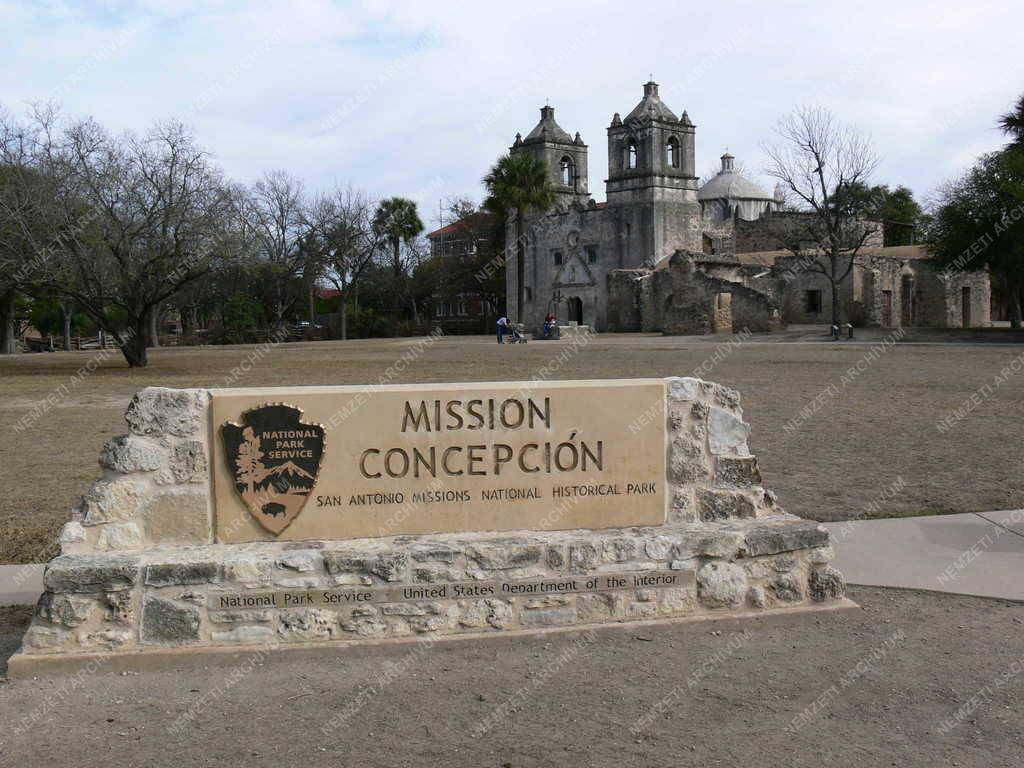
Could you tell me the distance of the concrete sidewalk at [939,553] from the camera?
242 inches

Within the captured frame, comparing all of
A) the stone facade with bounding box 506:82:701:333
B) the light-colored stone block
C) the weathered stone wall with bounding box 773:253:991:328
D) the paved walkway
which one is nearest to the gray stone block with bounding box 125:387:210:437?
the light-colored stone block

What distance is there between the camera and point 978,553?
6.76m

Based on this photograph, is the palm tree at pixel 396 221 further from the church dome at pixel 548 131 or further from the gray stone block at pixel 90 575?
the gray stone block at pixel 90 575

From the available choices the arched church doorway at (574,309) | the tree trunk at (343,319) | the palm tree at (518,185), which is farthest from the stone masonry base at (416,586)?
the arched church doorway at (574,309)

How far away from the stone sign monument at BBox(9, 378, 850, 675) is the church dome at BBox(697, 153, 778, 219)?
218 feet

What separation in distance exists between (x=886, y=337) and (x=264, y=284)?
37.8m

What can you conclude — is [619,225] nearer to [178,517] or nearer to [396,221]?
[396,221]

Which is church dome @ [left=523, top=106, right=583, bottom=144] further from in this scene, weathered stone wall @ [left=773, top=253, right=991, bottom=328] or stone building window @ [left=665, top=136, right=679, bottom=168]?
weathered stone wall @ [left=773, top=253, right=991, bottom=328]

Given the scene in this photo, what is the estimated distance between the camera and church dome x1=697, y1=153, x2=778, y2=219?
234 ft

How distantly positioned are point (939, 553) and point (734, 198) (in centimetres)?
6768

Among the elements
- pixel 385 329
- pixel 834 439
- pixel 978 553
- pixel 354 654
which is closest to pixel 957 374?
pixel 834 439

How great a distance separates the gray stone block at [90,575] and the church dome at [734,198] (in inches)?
2667

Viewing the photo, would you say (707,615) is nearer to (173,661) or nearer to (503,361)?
(173,661)

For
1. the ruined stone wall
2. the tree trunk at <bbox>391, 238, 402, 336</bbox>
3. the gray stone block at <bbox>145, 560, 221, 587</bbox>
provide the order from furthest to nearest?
the tree trunk at <bbox>391, 238, 402, 336</bbox> → the ruined stone wall → the gray stone block at <bbox>145, 560, 221, 587</bbox>
